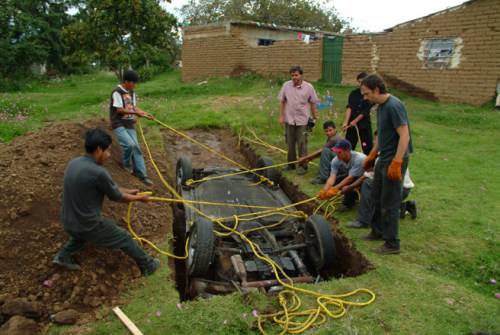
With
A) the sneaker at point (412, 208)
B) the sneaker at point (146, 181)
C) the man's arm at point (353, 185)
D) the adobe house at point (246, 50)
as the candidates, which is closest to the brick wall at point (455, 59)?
the adobe house at point (246, 50)

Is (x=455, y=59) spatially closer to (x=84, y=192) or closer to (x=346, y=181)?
(x=346, y=181)

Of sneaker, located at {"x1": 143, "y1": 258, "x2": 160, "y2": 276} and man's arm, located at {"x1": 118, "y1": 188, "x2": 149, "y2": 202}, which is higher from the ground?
man's arm, located at {"x1": 118, "y1": 188, "x2": 149, "y2": 202}

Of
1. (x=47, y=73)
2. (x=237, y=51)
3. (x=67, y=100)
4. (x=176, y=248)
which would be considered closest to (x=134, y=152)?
(x=176, y=248)

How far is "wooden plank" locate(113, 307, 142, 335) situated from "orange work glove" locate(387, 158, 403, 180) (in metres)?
2.89

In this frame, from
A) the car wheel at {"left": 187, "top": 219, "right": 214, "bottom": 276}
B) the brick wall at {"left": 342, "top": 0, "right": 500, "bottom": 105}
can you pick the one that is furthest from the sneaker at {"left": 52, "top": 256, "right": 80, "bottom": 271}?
the brick wall at {"left": 342, "top": 0, "right": 500, "bottom": 105}

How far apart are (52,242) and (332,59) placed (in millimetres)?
13355

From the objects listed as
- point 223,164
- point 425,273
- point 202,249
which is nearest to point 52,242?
point 202,249

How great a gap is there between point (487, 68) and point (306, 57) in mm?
6820

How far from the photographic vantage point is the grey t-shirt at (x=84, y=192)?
127 inches

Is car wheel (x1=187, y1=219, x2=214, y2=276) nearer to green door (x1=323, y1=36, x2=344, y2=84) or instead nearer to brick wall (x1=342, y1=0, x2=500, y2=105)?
brick wall (x1=342, y1=0, x2=500, y2=105)

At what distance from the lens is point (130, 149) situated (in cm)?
587

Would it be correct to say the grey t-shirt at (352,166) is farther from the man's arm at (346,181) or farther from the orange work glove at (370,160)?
the orange work glove at (370,160)

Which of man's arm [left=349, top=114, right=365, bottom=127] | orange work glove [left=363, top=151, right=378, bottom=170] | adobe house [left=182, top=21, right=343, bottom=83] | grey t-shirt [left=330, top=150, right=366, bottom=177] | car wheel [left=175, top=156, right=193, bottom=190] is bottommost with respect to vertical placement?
car wheel [left=175, top=156, right=193, bottom=190]

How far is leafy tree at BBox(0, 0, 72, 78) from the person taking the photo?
2153cm
